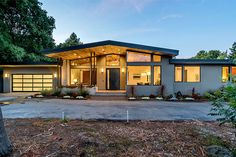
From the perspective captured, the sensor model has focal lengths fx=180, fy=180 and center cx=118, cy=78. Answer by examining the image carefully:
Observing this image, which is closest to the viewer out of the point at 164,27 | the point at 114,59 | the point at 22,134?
the point at 22,134

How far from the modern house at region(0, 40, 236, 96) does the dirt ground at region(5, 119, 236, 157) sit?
9018 mm

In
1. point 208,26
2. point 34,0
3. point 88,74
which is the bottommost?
point 88,74

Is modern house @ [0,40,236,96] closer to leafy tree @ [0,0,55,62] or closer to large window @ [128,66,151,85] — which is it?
large window @ [128,66,151,85]

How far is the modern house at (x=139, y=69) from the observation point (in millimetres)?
13797

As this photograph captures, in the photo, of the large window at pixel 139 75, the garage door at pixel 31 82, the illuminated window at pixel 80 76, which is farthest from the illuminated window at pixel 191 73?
the garage door at pixel 31 82

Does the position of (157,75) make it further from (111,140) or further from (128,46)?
(111,140)

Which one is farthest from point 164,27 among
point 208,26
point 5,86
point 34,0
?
point 5,86

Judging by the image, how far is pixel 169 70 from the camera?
13797 mm

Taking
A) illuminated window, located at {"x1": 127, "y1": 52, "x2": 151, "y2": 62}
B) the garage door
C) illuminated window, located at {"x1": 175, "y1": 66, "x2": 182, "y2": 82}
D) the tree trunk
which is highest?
illuminated window, located at {"x1": 127, "y1": 52, "x2": 151, "y2": 62}

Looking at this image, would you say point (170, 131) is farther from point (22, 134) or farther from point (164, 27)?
point (164, 27)

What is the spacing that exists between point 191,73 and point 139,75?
4.23 meters

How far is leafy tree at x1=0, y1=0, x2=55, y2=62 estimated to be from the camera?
18.1 metres

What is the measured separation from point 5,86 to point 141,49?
14.3 m

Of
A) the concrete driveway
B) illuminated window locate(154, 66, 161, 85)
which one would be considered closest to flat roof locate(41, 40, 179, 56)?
illuminated window locate(154, 66, 161, 85)
